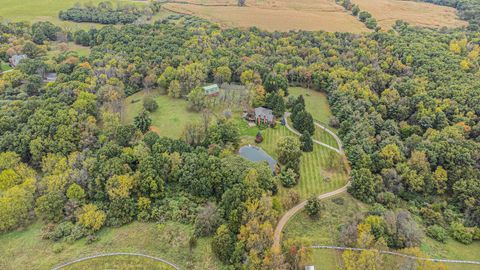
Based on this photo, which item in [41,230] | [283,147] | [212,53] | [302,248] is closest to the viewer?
[302,248]

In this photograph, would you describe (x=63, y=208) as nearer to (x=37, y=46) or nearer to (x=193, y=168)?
(x=193, y=168)

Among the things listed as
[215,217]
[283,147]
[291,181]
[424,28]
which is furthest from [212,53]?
[424,28]

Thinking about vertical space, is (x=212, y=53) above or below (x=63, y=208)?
above

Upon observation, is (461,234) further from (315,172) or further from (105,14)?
(105,14)

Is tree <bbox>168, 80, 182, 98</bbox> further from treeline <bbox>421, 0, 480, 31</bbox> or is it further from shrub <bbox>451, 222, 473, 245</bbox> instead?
treeline <bbox>421, 0, 480, 31</bbox>

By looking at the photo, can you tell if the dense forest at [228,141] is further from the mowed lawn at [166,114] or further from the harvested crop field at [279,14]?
the harvested crop field at [279,14]

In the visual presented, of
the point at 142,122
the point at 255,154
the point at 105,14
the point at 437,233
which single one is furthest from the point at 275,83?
the point at 105,14
